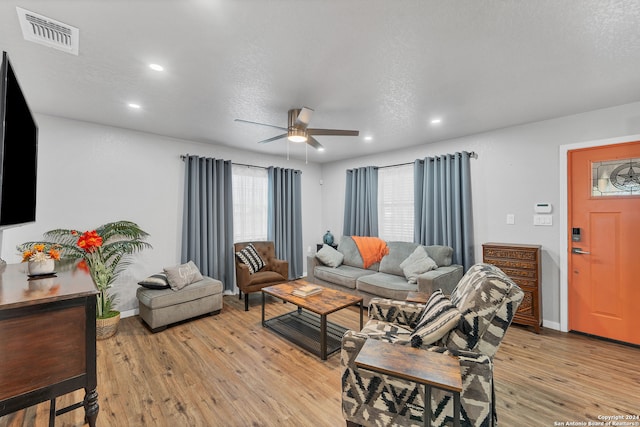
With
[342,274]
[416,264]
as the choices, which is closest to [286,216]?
[342,274]

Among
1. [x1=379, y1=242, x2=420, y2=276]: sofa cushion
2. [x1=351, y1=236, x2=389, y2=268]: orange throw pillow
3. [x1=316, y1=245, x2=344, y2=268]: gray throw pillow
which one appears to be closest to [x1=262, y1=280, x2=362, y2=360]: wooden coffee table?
[x1=316, y1=245, x2=344, y2=268]: gray throw pillow

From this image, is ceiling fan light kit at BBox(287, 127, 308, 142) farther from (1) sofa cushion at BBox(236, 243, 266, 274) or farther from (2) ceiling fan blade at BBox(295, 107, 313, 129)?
(1) sofa cushion at BBox(236, 243, 266, 274)

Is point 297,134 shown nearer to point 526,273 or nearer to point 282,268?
point 282,268

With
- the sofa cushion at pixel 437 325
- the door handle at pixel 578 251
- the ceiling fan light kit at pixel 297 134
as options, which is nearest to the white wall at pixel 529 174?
the door handle at pixel 578 251

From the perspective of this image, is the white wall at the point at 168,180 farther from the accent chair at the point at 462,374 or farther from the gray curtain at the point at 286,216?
the accent chair at the point at 462,374

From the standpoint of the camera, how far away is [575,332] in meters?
3.15

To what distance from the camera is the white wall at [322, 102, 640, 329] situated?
3.05 metres

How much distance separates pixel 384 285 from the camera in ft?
12.0

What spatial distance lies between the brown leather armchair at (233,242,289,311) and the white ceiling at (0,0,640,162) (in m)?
2.17

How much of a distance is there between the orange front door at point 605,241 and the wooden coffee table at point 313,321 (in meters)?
2.60

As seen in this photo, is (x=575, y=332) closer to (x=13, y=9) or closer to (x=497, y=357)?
(x=497, y=357)

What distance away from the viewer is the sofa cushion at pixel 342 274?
4109 millimetres

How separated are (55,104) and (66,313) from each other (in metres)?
2.69

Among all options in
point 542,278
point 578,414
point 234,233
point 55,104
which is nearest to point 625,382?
point 578,414
